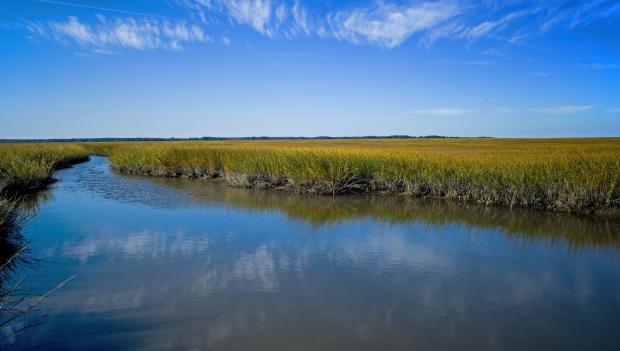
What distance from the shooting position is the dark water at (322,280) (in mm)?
4004

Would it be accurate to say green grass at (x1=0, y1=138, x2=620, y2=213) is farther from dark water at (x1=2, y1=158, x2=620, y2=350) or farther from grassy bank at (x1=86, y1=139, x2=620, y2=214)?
dark water at (x1=2, y1=158, x2=620, y2=350)

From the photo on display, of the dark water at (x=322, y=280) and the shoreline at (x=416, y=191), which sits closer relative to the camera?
the dark water at (x=322, y=280)

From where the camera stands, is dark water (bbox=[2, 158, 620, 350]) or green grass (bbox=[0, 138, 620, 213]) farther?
green grass (bbox=[0, 138, 620, 213])

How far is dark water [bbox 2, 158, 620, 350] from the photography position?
4.00m

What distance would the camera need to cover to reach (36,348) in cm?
367

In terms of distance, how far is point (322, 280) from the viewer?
5523mm

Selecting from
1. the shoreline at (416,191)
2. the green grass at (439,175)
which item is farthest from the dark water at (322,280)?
the green grass at (439,175)

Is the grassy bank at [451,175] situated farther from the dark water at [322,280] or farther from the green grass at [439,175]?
the dark water at [322,280]

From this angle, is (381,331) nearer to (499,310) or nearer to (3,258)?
(499,310)

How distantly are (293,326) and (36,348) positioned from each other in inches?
90.3

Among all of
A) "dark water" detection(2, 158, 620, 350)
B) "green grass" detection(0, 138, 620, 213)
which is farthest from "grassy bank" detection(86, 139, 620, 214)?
"dark water" detection(2, 158, 620, 350)

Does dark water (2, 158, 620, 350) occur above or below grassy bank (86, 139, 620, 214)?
below

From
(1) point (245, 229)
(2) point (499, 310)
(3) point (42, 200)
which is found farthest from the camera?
(3) point (42, 200)

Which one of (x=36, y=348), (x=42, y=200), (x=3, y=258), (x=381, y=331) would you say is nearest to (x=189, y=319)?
(x=36, y=348)
